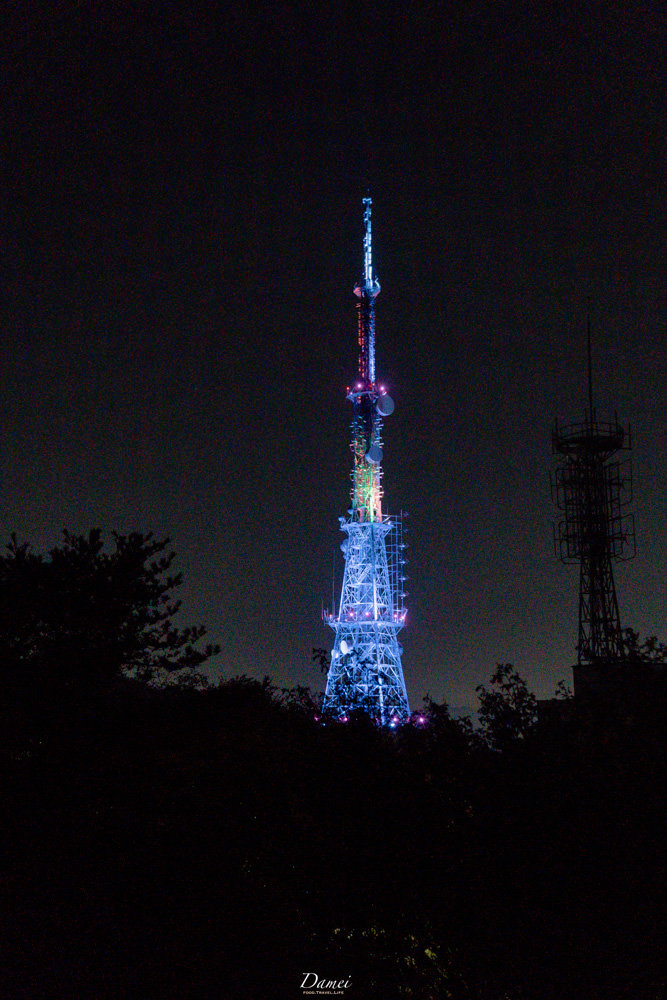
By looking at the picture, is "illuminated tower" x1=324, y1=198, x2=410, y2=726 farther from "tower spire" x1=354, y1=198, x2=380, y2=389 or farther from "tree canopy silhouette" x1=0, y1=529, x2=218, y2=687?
"tree canopy silhouette" x1=0, y1=529, x2=218, y2=687

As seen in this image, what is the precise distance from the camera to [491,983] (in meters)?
14.0

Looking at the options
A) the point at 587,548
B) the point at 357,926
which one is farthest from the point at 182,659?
the point at 587,548

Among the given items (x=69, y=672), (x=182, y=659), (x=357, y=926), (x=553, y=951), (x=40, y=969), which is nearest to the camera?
(x=553, y=951)

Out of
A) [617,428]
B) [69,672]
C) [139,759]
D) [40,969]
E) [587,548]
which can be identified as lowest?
[40,969]

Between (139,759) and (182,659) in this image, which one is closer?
(139,759)

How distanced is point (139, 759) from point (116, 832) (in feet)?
4.44

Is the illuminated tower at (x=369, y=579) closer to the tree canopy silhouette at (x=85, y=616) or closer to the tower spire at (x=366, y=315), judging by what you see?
the tower spire at (x=366, y=315)

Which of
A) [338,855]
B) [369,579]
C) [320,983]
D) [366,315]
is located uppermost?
[366,315]

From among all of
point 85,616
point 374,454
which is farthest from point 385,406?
point 85,616

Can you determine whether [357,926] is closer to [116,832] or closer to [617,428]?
[116,832]

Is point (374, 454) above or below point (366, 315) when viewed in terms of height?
below

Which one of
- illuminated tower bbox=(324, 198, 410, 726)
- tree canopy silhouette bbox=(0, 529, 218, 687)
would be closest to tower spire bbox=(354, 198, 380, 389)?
illuminated tower bbox=(324, 198, 410, 726)

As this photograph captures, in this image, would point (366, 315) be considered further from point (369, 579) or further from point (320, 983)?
point (320, 983)

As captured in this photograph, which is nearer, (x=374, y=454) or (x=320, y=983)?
(x=320, y=983)
